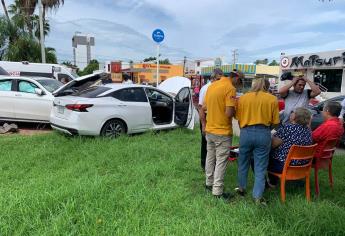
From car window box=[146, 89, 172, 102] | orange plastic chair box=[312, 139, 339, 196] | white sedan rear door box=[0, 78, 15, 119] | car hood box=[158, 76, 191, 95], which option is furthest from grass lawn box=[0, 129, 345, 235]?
white sedan rear door box=[0, 78, 15, 119]

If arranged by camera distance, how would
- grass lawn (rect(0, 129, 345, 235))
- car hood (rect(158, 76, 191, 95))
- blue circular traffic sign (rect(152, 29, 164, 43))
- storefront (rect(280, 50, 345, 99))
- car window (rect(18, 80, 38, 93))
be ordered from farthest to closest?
storefront (rect(280, 50, 345, 99)) < blue circular traffic sign (rect(152, 29, 164, 43)) < car window (rect(18, 80, 38, 93)) < car hood (rect(158, 76, 191, 95)) < grass lawn (rect(0, 129, 345, 235))

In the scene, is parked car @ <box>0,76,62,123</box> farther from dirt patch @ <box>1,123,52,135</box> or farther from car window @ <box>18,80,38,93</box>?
dirt patch @ <box>1,123,52,135</box>

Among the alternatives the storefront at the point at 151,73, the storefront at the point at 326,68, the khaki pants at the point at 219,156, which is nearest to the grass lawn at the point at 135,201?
the khaki pants at the point at 219,156

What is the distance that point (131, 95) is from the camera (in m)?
9.09

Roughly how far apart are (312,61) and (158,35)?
1660cm

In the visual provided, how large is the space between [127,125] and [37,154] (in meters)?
2.69

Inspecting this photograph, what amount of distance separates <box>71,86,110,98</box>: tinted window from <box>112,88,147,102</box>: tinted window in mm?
310

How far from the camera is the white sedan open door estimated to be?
9.58 metres

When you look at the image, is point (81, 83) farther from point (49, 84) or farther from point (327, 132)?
point (327, 132)

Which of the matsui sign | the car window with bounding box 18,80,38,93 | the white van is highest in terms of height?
the matsui sign

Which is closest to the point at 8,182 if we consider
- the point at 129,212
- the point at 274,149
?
the point at 129,212

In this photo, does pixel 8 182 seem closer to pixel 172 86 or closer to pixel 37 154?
pixel 37 154

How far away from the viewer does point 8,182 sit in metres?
5.00

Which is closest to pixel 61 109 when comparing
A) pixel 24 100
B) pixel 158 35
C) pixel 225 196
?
pixel 24 100
